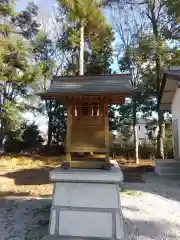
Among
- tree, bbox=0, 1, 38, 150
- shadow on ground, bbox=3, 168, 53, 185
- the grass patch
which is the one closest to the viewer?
the grass patch

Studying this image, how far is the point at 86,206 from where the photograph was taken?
14.5ft

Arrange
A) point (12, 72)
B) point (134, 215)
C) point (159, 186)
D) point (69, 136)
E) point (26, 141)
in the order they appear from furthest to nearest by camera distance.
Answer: point (26, 141) → point (12, 72) → point (159, 186) → point (134, 215) → point (69, 136)

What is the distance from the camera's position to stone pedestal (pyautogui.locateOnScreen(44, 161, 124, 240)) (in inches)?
170

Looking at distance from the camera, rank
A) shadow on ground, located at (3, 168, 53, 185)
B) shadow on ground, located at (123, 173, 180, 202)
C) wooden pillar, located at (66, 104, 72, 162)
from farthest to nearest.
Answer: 1. shadow on ground, located at (3, 168, 53, 185)
2. shadow on ground, located at (123, 173, 180, 202)
3. wooden pillar, located at (66, 104, 72, 162)

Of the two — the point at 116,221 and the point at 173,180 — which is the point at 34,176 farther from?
the point at 116,221

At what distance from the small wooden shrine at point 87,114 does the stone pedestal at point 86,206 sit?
348 mm

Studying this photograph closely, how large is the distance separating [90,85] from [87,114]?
521mm

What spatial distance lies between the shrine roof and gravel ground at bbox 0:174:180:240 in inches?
97.7

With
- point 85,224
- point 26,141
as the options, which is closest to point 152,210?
point 85,224

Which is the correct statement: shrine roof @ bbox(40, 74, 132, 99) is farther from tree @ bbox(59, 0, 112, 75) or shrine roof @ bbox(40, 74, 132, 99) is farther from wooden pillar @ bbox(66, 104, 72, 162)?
tree @ bbox(59, 0, 112, 75)

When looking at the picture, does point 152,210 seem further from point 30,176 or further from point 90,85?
point 30,176

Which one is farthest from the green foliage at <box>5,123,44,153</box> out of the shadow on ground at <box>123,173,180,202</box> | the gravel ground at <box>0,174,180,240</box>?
the gravel ground at <box>0,174,180,240</box>

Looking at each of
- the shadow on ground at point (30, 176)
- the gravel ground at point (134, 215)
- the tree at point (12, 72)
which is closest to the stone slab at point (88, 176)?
the gravel ground at point (134, 215)

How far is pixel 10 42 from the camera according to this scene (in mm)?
12305
